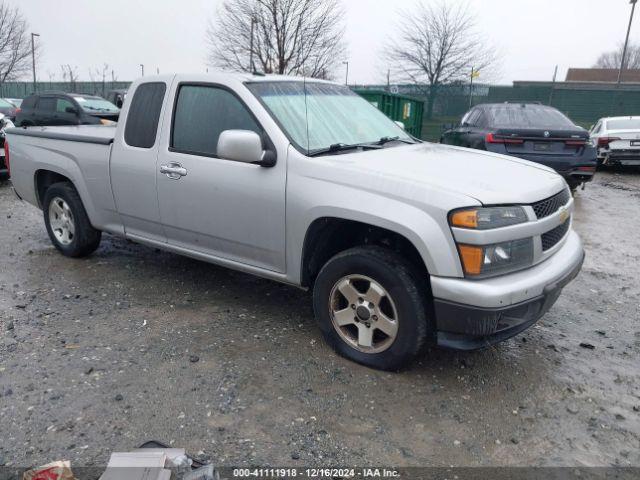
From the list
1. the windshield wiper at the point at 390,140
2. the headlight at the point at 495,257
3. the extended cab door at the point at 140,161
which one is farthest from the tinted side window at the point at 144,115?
the headlight at the point at 495,257

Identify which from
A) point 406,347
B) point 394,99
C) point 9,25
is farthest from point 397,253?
point 9,25

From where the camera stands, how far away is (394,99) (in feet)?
44.2

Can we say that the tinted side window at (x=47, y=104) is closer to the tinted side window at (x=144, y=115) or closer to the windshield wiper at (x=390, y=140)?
the tinted side window at (x=144, y=115)

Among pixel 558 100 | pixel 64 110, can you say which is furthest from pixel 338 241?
pixel 558 100

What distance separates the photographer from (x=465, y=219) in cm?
278

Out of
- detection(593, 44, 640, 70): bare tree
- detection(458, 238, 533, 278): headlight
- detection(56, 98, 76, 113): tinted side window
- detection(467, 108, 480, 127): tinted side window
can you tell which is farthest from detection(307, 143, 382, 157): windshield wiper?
detection(593, 44, 640, 70): bare tree

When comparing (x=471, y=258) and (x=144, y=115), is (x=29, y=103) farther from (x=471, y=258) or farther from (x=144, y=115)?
(x=471, y=258)

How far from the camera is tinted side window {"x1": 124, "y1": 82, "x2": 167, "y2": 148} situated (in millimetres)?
4207

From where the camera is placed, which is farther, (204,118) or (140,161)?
(140,161)

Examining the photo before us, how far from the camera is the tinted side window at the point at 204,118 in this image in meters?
3.75

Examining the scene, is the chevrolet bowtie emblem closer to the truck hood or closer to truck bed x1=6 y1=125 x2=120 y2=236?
the truck hood

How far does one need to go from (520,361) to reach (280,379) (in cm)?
160

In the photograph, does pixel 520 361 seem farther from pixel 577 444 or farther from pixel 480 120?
pixel 480 120

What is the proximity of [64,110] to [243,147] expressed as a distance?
11991mm
